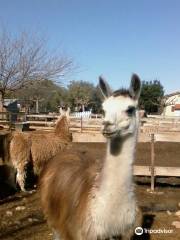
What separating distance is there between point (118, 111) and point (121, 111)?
0.11ft

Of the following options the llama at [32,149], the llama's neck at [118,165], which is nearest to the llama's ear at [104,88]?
the llama's neck at [118,165]

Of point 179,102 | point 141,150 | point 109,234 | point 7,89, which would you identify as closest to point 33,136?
point 109,234

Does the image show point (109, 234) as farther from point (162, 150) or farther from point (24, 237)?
point (162, 150)

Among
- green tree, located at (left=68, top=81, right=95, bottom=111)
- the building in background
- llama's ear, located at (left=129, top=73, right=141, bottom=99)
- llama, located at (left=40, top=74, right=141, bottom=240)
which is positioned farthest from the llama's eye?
green tree, located at (left=68, top=81, right=95, bottom=111)

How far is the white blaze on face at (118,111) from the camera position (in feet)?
10.7

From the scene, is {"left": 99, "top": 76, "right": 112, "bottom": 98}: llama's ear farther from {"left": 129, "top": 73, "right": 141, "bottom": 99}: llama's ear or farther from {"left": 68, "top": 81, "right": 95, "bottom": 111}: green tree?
{"left": 68, "top": 81, "right": 95, "bottom": 111}: green tree

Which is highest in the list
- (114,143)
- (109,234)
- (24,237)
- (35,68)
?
(35,68)

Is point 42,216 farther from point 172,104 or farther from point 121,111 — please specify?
point 172,104

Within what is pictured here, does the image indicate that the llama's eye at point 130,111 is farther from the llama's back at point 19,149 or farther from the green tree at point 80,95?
the green tree at point 80,95

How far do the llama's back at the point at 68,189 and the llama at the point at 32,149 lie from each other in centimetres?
316

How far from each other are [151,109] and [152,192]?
52.1m

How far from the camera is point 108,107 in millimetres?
3357

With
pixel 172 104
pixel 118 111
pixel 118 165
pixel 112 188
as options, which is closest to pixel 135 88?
pixel 118 111

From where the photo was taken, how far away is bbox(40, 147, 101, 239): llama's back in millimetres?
3773
